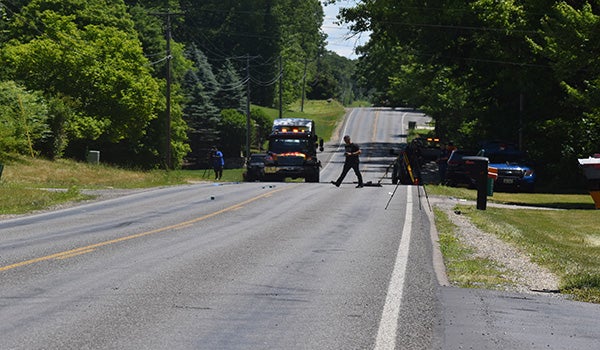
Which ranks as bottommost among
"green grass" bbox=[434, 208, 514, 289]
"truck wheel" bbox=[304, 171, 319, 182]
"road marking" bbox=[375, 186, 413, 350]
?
"truck wheel" bbox=[304, 171, 319, 182]

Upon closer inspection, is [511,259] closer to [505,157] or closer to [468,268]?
[468,268]

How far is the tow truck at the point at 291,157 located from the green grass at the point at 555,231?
9912 millimetres

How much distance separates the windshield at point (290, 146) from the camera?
40.7 m

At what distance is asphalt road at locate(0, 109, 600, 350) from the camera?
24.4ft

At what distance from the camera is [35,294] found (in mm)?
9062

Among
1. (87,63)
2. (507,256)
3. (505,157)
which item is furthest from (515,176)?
(87,63)

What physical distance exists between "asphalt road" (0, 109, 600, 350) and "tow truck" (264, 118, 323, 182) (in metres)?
22.0

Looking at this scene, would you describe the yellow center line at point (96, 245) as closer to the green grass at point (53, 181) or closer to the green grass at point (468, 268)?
the green grass at point (53, 181)

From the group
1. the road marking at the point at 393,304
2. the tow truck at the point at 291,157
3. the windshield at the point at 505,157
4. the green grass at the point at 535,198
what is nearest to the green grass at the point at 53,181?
the tow truck at the point at 291,157

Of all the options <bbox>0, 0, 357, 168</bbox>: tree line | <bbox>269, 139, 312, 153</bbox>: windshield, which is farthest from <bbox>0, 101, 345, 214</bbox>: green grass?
<bbox>269, 139, 312, 153</bbox>: windshield

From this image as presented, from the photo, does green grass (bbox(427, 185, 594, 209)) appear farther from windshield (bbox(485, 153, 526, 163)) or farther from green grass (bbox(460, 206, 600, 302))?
green grass (bbox(460, 206, 600, 302))

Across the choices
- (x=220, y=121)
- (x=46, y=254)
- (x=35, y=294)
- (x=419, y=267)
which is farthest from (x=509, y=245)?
(x=220, y=121)

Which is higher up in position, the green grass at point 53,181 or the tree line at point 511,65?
the tree line at point 511,65

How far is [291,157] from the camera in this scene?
40312 millimetres
